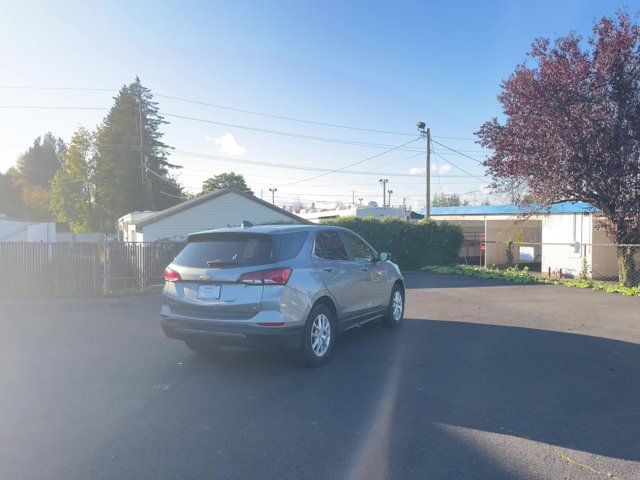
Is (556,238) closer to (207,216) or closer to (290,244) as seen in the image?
(207,216)

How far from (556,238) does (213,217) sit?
54.4 feet

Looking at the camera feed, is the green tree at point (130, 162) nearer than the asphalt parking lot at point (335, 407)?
No

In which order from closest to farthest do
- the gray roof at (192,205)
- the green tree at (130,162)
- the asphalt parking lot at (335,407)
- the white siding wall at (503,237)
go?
the asphalt parking lot at (335,407) < the gray roof at (192,205) < the white siding wall at (503,237) < the green tree at (130,162)

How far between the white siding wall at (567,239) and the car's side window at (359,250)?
16.8 meters

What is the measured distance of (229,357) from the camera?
6895mm

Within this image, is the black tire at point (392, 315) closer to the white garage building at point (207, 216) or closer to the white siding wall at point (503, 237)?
the white garage building at point (207, 216)

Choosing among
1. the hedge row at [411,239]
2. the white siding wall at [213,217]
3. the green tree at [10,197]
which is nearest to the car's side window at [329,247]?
the hedge row at [411,239]

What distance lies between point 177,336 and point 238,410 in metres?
1.82

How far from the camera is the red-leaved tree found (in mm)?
14328

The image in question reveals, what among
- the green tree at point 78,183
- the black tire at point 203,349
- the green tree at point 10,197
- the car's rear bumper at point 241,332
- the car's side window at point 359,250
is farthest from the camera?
the green tree at point 10,197

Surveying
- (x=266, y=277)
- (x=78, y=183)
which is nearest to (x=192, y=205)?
(x=266, y=277)

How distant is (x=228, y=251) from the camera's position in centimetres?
617

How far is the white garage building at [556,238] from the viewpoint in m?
22.3

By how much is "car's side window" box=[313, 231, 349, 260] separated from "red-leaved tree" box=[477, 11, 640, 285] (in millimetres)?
10248
